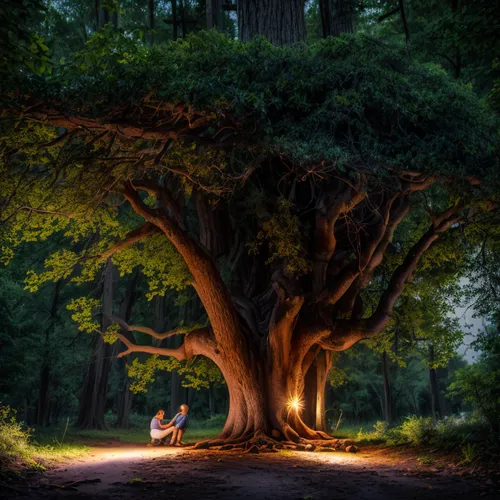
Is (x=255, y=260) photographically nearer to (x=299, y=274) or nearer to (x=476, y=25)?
(x=299, y=274)

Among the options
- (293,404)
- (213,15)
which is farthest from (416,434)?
(213,15)

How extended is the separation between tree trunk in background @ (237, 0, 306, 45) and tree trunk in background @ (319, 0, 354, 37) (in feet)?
3.75

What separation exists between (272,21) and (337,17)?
7.32ft

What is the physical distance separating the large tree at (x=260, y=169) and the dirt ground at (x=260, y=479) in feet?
9.97

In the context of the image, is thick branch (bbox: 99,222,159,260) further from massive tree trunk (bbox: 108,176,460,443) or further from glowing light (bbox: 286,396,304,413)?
glowing light (bbox: 286,396,304,413)

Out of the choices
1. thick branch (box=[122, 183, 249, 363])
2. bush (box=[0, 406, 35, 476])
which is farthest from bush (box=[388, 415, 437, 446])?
bush (box=[0, 406, 35, 476])

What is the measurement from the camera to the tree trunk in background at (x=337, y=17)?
1441 centimetres

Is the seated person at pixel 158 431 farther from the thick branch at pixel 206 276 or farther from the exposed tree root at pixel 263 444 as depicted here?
the thick branch at pixel 206 276

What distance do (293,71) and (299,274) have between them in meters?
5.15

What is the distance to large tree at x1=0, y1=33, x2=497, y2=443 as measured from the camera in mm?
8391

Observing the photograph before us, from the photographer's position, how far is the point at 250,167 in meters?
9.84

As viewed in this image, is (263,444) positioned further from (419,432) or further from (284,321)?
(419,432)

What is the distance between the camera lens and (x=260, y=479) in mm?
7703

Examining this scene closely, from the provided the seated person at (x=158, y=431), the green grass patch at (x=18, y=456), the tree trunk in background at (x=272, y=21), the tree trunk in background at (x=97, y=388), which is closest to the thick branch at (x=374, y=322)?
the seated person at (x=158, y=431)
